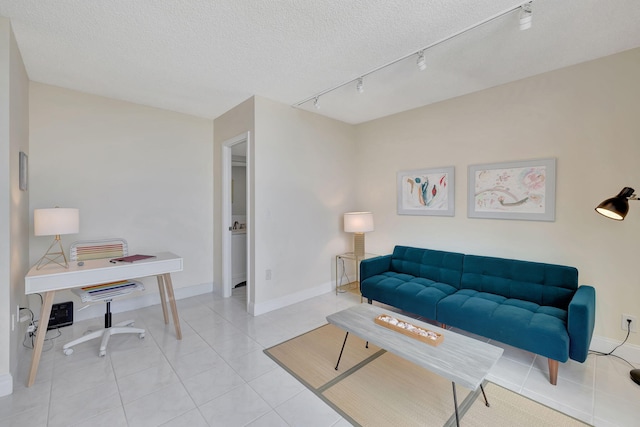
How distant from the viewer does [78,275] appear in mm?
2219

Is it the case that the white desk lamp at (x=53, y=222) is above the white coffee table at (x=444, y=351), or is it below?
above

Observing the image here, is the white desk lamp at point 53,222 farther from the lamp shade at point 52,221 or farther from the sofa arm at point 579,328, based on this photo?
the sofa arm at point 579,328

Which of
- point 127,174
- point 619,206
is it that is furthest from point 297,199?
point 619,206

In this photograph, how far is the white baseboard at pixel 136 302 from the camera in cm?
308

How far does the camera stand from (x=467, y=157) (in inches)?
125

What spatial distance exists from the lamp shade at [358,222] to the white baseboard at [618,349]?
2423 millimetres

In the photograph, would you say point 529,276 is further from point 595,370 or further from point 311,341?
point 311,341

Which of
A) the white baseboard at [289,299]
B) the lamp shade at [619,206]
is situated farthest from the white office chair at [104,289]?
the lamp shade at [619,206]

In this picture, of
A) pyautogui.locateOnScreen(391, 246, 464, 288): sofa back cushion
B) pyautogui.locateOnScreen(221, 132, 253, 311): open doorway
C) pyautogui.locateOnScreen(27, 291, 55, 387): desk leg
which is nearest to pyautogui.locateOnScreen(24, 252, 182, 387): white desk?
pyautogui.locateOnScreen(27, 291, 55, 387): desk leg

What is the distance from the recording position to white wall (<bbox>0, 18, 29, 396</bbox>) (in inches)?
72.6

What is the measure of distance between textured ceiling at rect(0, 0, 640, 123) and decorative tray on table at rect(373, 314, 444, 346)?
2085 millimetres

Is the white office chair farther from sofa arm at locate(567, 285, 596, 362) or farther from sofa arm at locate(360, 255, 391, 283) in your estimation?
sofa arm at locate(567, 285, 596, 362)

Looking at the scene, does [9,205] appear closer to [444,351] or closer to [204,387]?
[204,387]

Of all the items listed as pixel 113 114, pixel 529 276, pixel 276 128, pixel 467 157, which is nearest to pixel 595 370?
pixel 529 276
